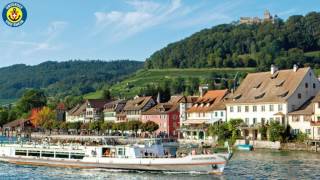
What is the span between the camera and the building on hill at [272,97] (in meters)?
93.6

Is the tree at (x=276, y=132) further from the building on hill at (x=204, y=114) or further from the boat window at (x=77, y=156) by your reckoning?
the boat window at (x=77, y=156)

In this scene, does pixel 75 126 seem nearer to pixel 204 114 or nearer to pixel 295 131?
pixel 204 114

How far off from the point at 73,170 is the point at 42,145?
814cm

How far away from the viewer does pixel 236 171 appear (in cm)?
5875

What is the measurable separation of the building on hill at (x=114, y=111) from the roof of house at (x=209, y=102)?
124ft

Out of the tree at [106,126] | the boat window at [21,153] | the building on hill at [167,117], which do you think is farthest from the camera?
the tree at [106,126]

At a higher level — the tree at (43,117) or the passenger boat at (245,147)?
the tree at (43,117)

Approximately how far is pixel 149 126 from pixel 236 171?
73116mm

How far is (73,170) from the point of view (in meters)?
64.6

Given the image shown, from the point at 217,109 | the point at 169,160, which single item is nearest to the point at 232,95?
the point at 217,109

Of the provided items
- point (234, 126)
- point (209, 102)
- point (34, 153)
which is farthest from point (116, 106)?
point (34, 153)

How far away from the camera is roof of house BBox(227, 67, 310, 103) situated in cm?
9462

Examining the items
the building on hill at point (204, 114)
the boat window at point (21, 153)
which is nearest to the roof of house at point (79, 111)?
the building on hill at point (204, 114)

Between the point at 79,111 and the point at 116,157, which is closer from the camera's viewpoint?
the point at 116,157
